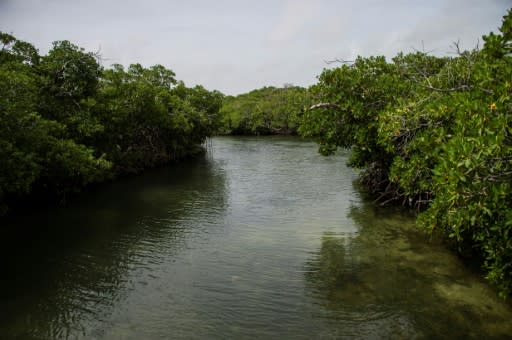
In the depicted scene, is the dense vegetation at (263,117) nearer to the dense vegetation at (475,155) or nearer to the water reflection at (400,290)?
the dense vegetation at (475,155)

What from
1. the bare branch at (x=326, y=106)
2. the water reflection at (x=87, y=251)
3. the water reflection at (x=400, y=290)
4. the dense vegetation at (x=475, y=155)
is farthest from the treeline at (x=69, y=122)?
the dense vegetation at (x=475, y=155)

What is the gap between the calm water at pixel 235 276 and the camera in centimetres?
738

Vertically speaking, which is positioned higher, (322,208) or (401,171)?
(401,171)

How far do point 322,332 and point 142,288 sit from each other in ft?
14.0

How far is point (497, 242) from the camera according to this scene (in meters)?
6.61

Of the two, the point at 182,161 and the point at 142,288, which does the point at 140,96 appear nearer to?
the point at 182,161

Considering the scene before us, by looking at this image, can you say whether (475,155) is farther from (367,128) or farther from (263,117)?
(263,117)

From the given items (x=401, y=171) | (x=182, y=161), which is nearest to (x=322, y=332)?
(x=401, y=171)

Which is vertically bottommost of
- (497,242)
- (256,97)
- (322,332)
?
(322,332)

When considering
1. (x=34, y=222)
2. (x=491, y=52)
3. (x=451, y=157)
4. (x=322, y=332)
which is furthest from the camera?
(x=34, y=222)

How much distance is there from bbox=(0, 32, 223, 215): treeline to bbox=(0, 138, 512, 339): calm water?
1.82m

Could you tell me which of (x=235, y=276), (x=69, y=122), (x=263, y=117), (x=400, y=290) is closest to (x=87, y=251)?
(x=235, y=276)

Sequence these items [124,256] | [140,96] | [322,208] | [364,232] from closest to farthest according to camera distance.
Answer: [124,256] < [364,232] < [322,208] < [140,96]

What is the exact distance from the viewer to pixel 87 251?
36.7ft
